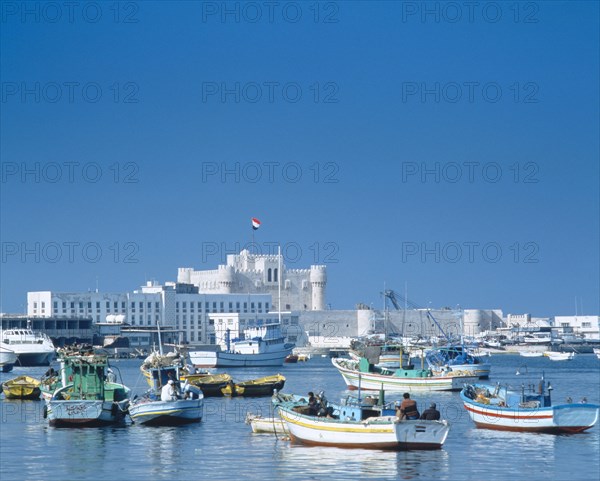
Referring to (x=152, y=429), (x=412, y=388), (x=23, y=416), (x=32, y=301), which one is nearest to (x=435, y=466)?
(x=152, y=429)

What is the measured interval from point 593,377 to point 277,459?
6838 centimetres

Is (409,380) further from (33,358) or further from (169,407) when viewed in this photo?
(33,358)

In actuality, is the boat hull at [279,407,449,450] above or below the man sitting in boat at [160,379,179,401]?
below

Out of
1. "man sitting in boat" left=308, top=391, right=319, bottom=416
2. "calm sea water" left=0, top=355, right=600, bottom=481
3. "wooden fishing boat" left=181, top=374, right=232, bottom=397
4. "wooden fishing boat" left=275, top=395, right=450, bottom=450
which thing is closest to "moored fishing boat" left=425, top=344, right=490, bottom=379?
"wooden fishing boat" left=181, top=374, right=232, bottom=397

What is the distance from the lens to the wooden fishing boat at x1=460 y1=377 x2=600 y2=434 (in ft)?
145

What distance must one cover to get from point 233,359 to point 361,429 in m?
81.2

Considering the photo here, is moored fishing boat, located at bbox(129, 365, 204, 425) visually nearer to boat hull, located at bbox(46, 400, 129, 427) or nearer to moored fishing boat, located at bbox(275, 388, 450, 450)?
boat hull, located at bbox(46, 400, 129, 427)

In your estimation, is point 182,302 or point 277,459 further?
point 182,302

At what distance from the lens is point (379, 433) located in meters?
38.2

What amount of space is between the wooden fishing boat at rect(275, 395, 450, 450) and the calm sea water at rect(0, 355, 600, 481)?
Result: 33 cm

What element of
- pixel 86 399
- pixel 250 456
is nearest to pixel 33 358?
pixel 86 399

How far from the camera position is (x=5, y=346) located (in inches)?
4958

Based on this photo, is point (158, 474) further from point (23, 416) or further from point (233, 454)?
point (23, 416)

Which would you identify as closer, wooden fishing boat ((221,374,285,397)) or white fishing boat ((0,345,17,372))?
wooden fishing boat ((221,374,285,397))
